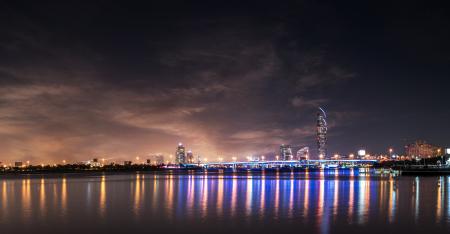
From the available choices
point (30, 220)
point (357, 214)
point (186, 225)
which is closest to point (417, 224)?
point (357, 214)

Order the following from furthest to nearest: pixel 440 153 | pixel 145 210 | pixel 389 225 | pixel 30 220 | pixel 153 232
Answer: pixel 440 153 < pixel 145 210 < pixel 30 220 < pixel 389 225 < pixel 153 232

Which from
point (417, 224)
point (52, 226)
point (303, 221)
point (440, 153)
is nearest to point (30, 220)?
point (52, 226)

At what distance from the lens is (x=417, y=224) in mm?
30203

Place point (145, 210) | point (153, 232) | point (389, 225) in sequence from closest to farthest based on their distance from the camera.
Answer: point (153, 232) < point (389, 225) < point (145, 210)

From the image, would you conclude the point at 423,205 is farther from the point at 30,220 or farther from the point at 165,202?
the point at 30,220

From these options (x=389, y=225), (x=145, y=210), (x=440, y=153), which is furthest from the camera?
(x=440, y=153)

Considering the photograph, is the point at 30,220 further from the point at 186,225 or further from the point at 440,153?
the point at 440,153

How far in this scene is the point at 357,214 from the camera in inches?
1363

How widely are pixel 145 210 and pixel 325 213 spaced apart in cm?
1350

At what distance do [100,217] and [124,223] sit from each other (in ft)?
12.8

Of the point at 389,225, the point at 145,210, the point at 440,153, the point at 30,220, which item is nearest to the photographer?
the point at 389,225

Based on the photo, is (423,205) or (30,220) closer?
(30,220)

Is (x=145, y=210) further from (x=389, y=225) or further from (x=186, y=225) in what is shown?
(x=389, y=225)

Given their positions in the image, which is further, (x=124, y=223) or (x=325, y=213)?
(x=325, y=213)
